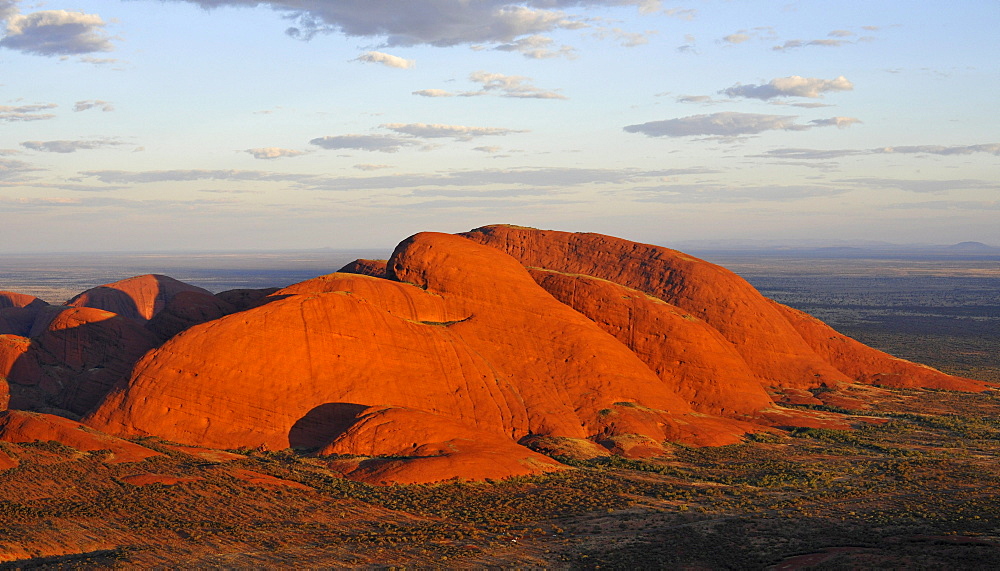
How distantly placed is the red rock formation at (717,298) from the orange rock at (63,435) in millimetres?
40300

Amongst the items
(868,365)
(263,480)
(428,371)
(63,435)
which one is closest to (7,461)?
(63,435)

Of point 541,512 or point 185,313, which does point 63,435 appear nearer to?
point 185,313

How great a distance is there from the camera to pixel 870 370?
59219 mm

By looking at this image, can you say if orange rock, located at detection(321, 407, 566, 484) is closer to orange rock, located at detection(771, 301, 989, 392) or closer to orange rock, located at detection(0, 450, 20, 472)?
orange rock, located at detection(0, 450, 20, 472)

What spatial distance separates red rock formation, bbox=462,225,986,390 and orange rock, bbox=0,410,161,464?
40300mm

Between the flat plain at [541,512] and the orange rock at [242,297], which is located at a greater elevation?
the orange rock at [242,297]

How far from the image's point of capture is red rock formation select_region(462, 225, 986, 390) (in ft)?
182

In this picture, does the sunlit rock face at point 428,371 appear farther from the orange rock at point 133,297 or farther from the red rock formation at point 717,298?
the orange rock at point 133,297

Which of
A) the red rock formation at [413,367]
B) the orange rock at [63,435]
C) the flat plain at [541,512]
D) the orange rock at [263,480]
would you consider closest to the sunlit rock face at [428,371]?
the red rock formation at [413,367]

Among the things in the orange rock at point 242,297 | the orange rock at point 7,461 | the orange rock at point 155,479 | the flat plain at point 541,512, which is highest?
the orange rock at point 242,297

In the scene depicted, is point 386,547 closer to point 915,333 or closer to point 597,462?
point 597,462

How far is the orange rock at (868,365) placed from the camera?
5703 centimetres

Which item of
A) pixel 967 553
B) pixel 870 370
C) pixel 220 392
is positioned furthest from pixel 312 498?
pixel 870 370

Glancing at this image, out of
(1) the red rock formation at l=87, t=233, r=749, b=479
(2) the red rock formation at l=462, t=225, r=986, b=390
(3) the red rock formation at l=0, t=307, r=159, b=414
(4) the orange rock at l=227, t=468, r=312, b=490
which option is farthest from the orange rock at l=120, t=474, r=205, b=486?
(2) the red rock formation at l=462, t=225, r=986, b=390
